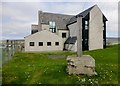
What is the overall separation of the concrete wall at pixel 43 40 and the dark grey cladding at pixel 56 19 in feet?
18.6

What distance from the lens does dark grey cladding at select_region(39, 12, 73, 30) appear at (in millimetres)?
48625

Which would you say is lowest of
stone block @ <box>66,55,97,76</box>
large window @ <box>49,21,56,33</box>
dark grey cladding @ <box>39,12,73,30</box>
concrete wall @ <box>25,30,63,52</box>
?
stone block @ <box>66,55,97,76</box>

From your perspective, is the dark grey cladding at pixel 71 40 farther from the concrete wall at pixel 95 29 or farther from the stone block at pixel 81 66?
the stone block at pixel 81 66

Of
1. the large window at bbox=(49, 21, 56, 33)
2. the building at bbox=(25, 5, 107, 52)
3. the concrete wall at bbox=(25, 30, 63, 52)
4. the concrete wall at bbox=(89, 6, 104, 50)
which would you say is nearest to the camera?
the concrete wall at bbox=(25, 30, 63, 52)

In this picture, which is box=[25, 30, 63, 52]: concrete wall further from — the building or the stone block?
the stone block

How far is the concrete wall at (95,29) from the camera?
4309 centimetres

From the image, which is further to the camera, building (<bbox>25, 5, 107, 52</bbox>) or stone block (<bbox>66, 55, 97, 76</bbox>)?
building (<bbox>25, 5, 107, 52</bbox>)

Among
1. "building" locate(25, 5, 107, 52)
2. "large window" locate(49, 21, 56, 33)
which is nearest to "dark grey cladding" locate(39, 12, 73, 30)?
"large window" locate(49, 21, 56, 33)

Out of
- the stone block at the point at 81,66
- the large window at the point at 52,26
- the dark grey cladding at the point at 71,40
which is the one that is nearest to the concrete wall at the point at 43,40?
the dark grey cladding at the point at 71,40

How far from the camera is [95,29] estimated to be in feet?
143

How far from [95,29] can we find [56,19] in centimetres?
1169

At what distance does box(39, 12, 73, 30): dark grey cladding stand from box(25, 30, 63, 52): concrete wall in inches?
223

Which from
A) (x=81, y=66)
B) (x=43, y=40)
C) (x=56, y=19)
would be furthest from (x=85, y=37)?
(x=81, y=66)

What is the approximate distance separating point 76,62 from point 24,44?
30.3 metres
